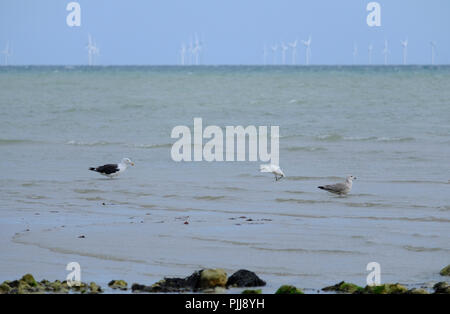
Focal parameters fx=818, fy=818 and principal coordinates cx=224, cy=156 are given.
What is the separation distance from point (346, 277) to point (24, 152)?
1493 cm

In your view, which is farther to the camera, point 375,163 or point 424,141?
point 424,141

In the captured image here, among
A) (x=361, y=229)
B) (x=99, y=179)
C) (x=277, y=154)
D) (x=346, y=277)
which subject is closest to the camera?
(x=346, y=277)

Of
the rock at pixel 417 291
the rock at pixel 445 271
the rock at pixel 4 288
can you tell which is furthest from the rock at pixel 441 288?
the rock at pixel 4 288

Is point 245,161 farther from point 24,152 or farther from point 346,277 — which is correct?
point 346,277

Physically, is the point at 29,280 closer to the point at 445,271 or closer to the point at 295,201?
the point at 445,271

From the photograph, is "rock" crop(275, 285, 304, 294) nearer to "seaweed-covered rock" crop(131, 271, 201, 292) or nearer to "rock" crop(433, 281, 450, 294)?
"seaweed-covered rock" crop(131, 271, 201, 292)

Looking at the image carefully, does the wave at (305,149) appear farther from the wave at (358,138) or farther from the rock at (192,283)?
the rock at (192,283)

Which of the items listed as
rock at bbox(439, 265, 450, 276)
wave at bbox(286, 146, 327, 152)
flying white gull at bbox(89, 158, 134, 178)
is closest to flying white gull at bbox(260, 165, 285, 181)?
flying white gull at bbox(89, 158, 134, 178)

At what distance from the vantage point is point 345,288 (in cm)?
750

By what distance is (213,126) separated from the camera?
3033 centimetres

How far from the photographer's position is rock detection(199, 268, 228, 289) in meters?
7.57

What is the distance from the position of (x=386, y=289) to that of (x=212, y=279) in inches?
62.5

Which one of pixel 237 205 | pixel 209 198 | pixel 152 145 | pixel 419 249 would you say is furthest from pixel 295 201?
pixel 152 145
